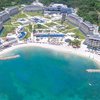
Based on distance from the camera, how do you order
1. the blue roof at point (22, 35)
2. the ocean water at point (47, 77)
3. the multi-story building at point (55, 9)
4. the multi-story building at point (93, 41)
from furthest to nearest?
the multi-story building at point (55, 9)
the blue roof at point (22, 35)
the multi-story building at point (93, 41)
the ocean water at point (47, 77)

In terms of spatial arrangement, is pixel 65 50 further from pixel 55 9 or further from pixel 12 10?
pixel 12 10

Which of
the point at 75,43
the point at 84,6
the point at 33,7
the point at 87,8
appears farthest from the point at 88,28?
the point at 33,7

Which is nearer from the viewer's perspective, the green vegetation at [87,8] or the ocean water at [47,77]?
the ocean water at [47,77]

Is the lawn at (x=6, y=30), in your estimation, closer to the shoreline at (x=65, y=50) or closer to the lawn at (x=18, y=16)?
the shoreline at (x=65, y=50)

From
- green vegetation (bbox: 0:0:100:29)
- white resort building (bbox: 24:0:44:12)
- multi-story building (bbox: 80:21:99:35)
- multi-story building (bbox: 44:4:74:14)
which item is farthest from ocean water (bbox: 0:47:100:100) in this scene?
white resort building (bbox: 24:0:44:12)

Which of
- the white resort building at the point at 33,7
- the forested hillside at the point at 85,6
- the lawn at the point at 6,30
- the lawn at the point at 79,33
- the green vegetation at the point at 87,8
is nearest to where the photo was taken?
the lawn at the point at 79,33

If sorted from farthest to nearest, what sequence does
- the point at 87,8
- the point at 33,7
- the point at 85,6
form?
the point at 33,7 < the point at 85,6 < the point at 87,8

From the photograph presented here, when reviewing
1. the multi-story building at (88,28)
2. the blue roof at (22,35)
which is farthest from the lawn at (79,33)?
the blue roof at (22,35)
